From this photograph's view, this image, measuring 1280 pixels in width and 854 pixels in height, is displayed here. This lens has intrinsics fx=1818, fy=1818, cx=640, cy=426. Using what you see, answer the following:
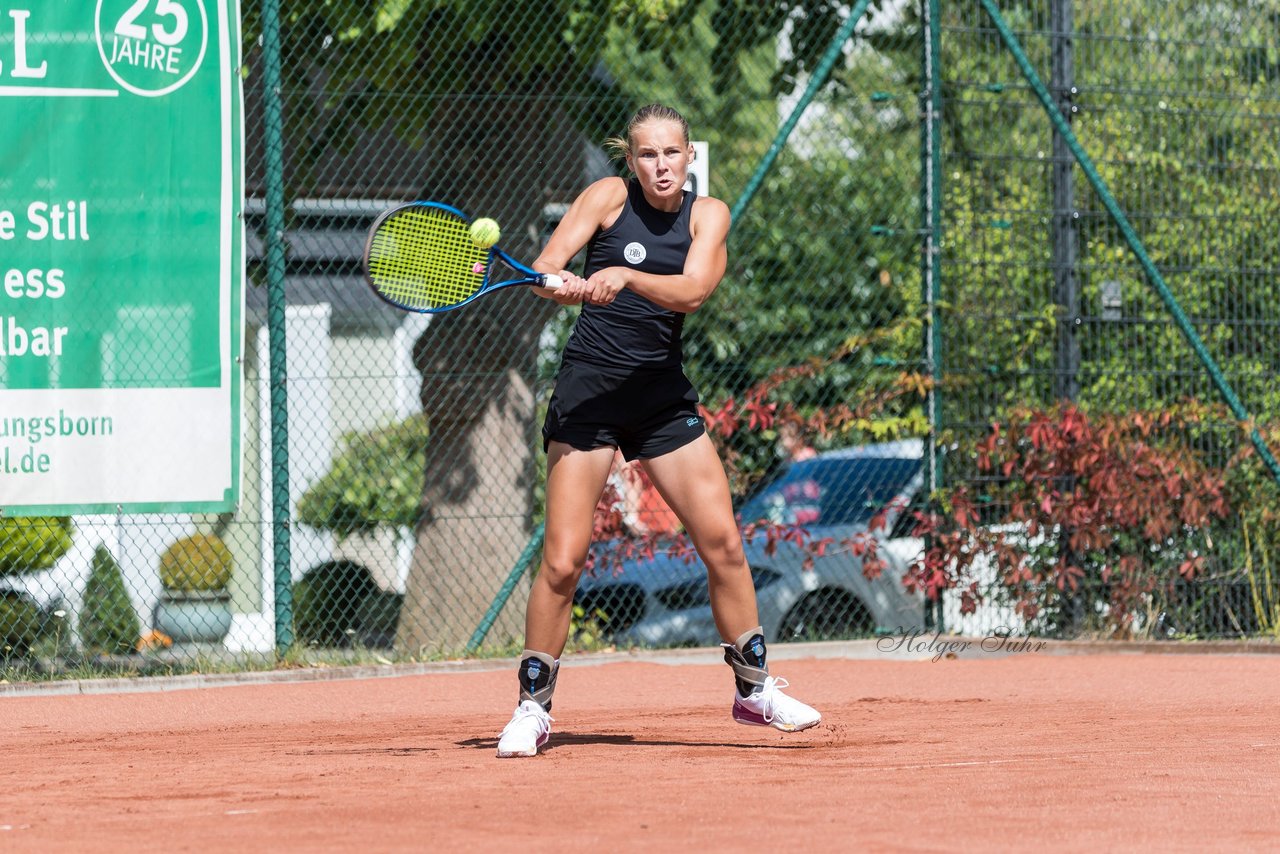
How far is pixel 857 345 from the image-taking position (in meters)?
9.85

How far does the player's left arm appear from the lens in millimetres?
5402

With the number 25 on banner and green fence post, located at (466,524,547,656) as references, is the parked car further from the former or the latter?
the number 25 on banner

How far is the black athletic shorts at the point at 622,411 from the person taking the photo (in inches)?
230

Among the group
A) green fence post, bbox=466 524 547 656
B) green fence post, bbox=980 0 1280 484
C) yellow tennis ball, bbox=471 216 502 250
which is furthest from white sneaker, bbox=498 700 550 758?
green fence post, bbox=980 0 1280 484

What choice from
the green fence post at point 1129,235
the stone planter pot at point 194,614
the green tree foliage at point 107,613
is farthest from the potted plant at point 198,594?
the green fence post at point 1129,235

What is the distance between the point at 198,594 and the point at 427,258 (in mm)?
4757

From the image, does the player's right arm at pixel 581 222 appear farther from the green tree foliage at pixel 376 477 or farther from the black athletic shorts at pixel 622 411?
the green tree foliage at pixel 376 477

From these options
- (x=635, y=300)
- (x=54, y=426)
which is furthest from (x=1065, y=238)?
(x=54, y=426)

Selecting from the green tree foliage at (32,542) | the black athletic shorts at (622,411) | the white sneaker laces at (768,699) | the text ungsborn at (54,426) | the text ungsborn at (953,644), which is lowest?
the text ungsborn at (953,644)

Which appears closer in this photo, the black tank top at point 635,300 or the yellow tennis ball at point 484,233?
the yellow tennis ball at point 484,233

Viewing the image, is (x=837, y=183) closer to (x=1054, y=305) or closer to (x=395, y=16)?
(x=1054, y=305)

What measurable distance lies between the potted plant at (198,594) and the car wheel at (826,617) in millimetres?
3089

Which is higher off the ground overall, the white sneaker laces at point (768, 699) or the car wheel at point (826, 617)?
the white sneaker laces at point (768, 699)

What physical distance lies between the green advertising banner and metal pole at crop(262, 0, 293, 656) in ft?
0.78
